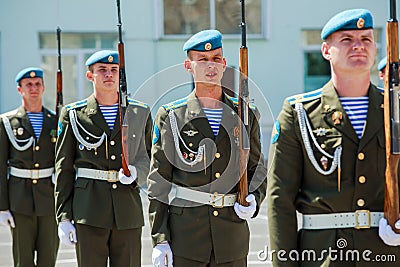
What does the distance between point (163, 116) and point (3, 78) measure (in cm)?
1192

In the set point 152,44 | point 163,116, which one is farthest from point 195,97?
point 152,44

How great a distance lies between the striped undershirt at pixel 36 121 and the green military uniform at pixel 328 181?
12.6 ft

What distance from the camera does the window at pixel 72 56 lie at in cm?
1584

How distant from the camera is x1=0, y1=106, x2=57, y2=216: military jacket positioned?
6.62 meters

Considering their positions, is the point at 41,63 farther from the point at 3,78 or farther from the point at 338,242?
the point at 338,242

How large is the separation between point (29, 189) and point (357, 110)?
4.02 meters

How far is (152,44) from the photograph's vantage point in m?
16.0

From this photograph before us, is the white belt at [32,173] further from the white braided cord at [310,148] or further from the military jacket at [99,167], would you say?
the white braided cord at [310,148]

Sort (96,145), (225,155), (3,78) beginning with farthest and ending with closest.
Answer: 1. (3,78)
2. (96,145)
3. (225,155)

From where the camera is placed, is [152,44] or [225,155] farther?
[152,44]

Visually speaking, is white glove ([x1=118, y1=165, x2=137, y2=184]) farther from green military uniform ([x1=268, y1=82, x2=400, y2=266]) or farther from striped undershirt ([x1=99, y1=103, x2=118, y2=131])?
green military uniform ([x1=268, y1=82, x2=400, y2=266])

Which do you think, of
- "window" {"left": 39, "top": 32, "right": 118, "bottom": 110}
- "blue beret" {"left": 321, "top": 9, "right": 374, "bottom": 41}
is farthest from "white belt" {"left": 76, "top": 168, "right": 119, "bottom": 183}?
"window" {"left": 39, "top": 32, "right": 118, "bottom": 110}

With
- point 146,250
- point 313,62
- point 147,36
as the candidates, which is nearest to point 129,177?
point 146,250

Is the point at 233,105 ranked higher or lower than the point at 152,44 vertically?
lower
